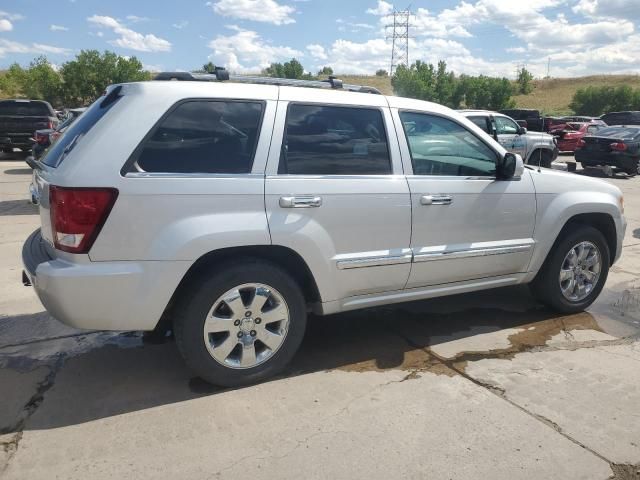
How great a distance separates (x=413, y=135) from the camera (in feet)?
12.9

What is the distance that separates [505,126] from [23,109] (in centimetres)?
1455

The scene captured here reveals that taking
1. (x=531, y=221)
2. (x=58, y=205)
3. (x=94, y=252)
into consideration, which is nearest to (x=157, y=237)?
(x=94, y=252)

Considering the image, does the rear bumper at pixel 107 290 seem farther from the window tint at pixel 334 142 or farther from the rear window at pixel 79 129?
the window tint at pixel 334 142

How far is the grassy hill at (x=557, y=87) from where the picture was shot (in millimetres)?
81438

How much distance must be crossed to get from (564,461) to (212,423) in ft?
6.20

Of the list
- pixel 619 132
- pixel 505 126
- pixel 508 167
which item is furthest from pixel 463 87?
pixel 508 167

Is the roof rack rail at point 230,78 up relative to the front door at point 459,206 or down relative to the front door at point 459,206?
up

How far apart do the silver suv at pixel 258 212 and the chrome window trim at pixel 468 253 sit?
0.03 feet

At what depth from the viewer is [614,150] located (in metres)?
15.8

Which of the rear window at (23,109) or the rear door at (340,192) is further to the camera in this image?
the rear window at (23,109)

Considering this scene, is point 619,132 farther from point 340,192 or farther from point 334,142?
point 340,192

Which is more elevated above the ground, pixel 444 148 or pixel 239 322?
pixel 444 148

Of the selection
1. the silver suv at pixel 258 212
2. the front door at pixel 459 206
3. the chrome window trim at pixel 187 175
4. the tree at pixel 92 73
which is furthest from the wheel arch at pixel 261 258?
the tree at pixel 92 73

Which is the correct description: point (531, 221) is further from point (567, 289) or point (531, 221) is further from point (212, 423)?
point (212, 423)
